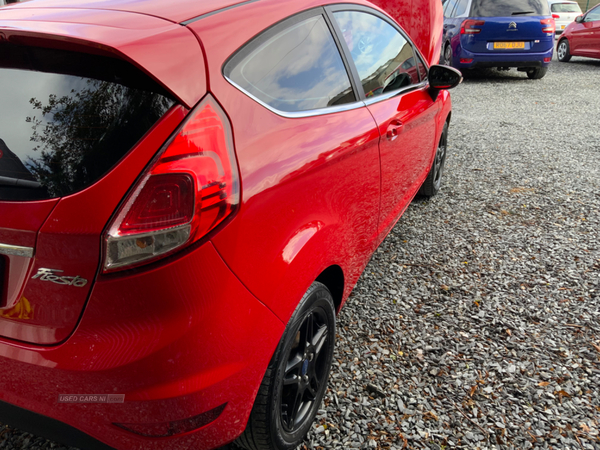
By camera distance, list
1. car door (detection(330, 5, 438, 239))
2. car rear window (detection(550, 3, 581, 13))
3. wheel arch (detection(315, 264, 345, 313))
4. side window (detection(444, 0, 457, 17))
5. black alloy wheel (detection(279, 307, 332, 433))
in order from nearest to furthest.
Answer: black alloy wheel (detection(279, 307, 332, 433)) < wheel arch (detection(315, 264, 345, 313)) < car door (detection(330, 5, 438, 239)) < side window (detection(444, 0, 457, 17)) < car rear window (detection(550, 3, 581, 13))

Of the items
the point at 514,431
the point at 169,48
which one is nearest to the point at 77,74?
the point at 169,48

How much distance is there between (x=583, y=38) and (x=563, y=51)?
1138 mm

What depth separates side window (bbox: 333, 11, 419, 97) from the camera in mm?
2318

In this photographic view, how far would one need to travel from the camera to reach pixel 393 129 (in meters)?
2.41

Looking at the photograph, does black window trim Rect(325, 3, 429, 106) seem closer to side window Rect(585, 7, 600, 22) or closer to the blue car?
the blue car

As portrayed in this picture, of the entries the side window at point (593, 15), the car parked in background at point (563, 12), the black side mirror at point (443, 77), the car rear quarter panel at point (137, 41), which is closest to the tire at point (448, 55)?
the side window at point (593, 15)

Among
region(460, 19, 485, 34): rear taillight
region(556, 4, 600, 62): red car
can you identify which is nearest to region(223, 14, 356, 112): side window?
region(460, 19, 485, 34): rear taillight

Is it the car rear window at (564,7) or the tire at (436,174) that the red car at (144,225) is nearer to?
the tire at (436,174)

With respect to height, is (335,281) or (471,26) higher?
(335,281)

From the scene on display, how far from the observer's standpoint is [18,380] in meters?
1.31

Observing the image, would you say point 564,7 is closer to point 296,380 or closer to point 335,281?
point 335,281

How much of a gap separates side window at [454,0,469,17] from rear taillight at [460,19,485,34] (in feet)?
1.58

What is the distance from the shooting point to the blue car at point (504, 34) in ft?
31.0

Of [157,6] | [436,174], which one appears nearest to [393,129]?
[157,6]
